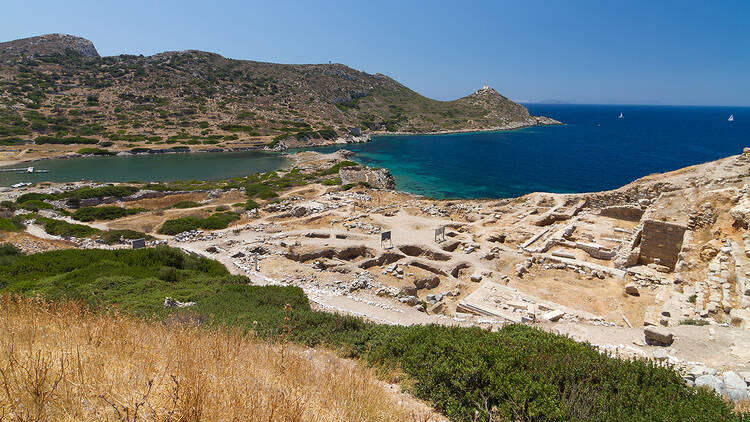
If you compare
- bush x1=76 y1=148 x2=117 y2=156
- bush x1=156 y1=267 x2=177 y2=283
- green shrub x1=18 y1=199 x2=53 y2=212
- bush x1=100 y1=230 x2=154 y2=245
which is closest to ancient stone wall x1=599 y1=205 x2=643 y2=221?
bush x1=156 y1=267 x2=177 y2=283

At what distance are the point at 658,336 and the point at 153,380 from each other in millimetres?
10052

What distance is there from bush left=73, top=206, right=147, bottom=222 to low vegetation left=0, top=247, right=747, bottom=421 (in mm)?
20015

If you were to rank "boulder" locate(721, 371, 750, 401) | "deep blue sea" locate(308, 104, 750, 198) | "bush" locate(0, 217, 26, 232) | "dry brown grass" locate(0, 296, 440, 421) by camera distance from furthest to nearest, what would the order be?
1. "deep blue sea" locate(308, 104, 750, 198)
2. "bush" locate(0, 217, 26, 232)
3. "boulder" locate(721, 371, 750, 401)
4. "dry brown grass" locate(0, 296, 440, 421)

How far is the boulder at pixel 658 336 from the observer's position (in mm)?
7895

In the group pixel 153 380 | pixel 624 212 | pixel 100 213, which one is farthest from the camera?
pixel 100 213

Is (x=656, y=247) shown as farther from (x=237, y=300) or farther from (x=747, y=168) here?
(x=237, y=300)

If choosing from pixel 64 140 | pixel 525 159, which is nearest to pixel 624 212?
pixel 525 159

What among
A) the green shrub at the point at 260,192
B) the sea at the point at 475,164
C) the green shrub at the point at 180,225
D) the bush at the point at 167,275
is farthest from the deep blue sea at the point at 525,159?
the bush at the point at 167,275

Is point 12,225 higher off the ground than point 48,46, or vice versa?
point 48,46

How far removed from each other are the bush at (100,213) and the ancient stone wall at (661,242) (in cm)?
3509

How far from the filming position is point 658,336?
26.2 feet

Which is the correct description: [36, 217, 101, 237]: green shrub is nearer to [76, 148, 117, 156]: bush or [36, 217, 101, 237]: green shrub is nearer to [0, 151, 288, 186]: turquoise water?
[0, 151, 288, 186]: turquoise water

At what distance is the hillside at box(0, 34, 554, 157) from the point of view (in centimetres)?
7050

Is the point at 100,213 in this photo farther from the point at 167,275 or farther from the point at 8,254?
the point at 167,275
